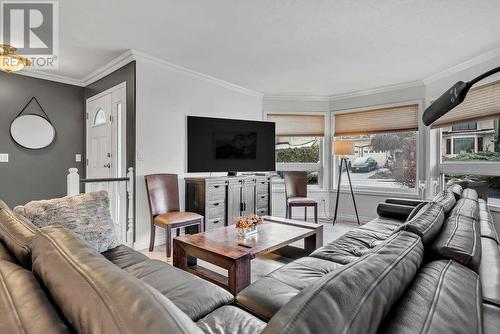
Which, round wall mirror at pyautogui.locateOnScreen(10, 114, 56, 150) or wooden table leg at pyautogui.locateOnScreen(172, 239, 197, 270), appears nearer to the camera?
wooden table leg at pyautogui.locateOnScreen(172, 239, 197, 270)

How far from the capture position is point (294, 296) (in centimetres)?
61

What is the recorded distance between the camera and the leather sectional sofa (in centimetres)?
50

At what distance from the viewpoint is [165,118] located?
3.60 m

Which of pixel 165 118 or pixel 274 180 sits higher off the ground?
pixel 165 118

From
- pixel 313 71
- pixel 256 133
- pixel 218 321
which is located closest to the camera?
pixel 218 321

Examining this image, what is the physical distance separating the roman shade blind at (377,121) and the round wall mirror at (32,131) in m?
4.86

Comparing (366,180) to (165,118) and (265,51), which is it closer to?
(265,51)

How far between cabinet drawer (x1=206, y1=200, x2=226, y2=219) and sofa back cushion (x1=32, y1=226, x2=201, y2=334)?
2.88 m

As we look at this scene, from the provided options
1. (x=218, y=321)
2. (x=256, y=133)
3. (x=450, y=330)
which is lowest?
(x=218, y=321)

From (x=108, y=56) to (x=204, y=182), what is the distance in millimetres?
2016

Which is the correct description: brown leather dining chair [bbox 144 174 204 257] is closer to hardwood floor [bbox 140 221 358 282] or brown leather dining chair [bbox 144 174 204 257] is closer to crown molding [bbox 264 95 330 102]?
hardwood floor [bbox 140 221 358 282]

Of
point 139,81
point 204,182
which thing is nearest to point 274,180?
point 204,182

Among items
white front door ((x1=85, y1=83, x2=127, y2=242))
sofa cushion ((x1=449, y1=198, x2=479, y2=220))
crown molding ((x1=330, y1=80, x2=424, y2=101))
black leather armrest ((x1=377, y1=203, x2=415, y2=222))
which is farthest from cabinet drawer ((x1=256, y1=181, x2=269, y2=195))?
sofa cushion ((x1=449, y1=198, x2=479, y2=220))

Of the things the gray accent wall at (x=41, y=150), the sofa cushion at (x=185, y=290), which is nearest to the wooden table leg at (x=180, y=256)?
the sofa cushion at (x=185, y=290)
